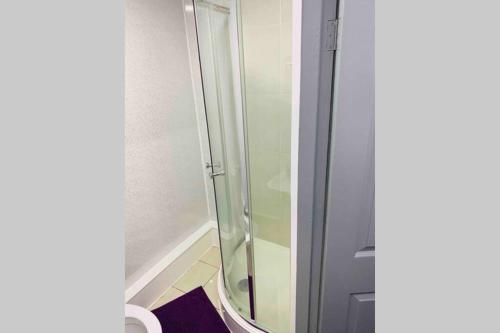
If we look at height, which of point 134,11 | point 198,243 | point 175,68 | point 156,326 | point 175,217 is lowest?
point 198,243

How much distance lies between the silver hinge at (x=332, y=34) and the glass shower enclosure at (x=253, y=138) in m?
0.54

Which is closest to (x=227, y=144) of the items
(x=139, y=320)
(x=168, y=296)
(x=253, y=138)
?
(x=253, y=138)

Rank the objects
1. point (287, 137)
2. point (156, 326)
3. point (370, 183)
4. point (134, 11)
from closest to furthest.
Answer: point (370, 183) < point (156, 326) < point (287, 137) < point (134, 11)

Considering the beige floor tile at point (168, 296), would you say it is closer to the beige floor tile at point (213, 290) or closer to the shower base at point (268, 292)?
the beige floor tile at point (213, 290)

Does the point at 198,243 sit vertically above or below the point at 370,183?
below

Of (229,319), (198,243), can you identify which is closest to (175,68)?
(198,243)

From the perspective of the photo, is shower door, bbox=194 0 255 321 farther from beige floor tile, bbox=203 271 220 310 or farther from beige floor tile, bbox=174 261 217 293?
beige floor tile, bbox=174 261 217 293

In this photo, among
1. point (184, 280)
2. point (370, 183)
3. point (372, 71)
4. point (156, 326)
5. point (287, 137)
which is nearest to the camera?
point (372, 71)

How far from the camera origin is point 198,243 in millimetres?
2143

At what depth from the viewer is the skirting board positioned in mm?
1653

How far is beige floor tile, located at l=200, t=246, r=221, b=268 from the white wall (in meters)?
0.31

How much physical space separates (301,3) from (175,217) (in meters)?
1.75

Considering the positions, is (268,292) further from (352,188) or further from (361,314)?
(352,188)

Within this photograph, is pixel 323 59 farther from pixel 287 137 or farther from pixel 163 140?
pixel 163 140
